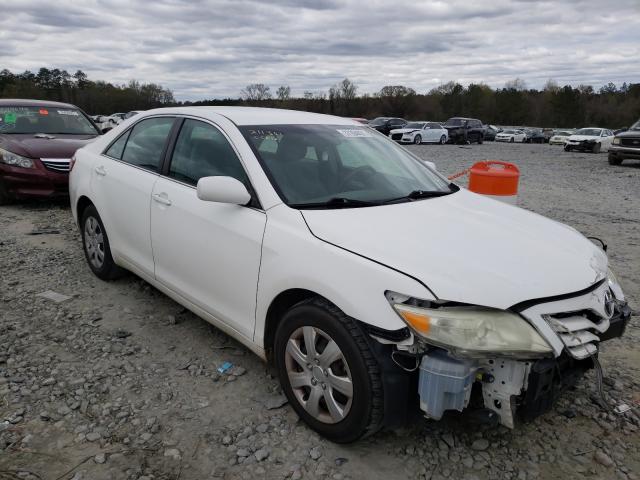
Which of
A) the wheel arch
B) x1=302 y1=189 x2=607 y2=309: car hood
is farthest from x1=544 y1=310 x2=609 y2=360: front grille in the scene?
the wheel arch

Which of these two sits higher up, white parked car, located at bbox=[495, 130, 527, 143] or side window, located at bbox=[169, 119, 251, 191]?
side window, located at bbox=[169, 119, 251, 191]

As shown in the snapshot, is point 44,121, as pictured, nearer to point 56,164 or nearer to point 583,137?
point 56,164

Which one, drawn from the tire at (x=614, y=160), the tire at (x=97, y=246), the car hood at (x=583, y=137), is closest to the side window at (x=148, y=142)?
the tire at (x=97, y=246)

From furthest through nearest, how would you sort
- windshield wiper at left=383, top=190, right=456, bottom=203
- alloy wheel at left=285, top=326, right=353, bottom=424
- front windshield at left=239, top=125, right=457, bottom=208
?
windshield wiper at left=383, top=190, right=456, bottom=203 → front windshield at left=239, top=125, right=457, bottom=208 → alloy wheel at left=285, top=326, right=353, bottom=424

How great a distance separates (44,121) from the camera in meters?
8.52

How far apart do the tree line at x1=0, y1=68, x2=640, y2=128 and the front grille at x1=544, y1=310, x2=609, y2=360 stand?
227ft

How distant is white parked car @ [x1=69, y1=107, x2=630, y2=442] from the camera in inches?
83.3

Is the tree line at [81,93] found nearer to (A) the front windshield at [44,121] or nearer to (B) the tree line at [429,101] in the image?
(B) the tree line at [429,101]

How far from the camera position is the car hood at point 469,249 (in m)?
2.14

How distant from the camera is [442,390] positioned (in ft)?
6.89

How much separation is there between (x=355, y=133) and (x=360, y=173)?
1.88ft

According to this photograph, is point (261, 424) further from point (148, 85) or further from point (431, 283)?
point (148, 85)

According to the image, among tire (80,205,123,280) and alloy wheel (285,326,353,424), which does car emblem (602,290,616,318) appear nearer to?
alloy wheel (285,326,353,424)

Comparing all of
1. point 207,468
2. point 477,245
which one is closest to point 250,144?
point 477,245
